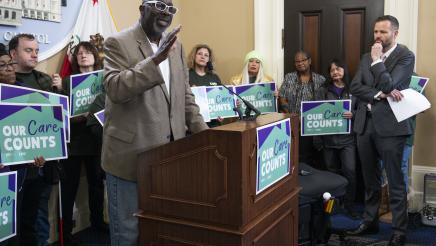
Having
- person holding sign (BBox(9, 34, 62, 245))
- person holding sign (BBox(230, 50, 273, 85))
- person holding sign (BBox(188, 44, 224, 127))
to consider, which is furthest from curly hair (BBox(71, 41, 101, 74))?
person holding sign (BBox(230, 50, 273, 85))

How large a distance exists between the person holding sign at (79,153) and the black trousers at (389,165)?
2.04m

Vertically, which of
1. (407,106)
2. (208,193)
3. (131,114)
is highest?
(131,114)

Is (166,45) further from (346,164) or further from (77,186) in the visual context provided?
(346,164)

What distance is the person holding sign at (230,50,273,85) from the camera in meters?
4.25

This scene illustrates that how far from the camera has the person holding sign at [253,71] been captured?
4.25 meters

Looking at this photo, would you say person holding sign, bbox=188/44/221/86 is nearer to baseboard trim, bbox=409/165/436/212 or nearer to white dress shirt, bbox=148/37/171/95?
baseboard trim, bbox=409/165/436/212

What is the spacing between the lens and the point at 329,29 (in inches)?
172

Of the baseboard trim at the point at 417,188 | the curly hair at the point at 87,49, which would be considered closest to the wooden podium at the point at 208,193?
the curly hair at the point at 87,49

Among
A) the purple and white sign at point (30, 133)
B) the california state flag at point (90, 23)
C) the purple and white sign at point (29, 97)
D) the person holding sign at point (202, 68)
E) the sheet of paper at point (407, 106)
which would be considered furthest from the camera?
the person holding sign at point (202, 68)

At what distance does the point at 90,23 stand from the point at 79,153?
112 cm

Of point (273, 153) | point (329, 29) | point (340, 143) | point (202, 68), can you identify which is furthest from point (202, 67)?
point (273, 153)

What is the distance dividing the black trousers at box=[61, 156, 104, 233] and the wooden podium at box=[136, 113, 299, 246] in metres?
1.88

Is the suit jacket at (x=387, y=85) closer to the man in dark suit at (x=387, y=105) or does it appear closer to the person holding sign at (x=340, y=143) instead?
the man in dark suit at (x=387, y=105)

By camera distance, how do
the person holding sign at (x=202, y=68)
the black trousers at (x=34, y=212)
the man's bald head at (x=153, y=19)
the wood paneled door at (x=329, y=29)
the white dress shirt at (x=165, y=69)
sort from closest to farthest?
the man's bald head at (x=153, y=19), the white dress shirt at (x=165, y=69), the black trousers at (x=34, y=212), the person holding sign at (x=202, y=68), the wood paneled door at (x=329, y=29)
